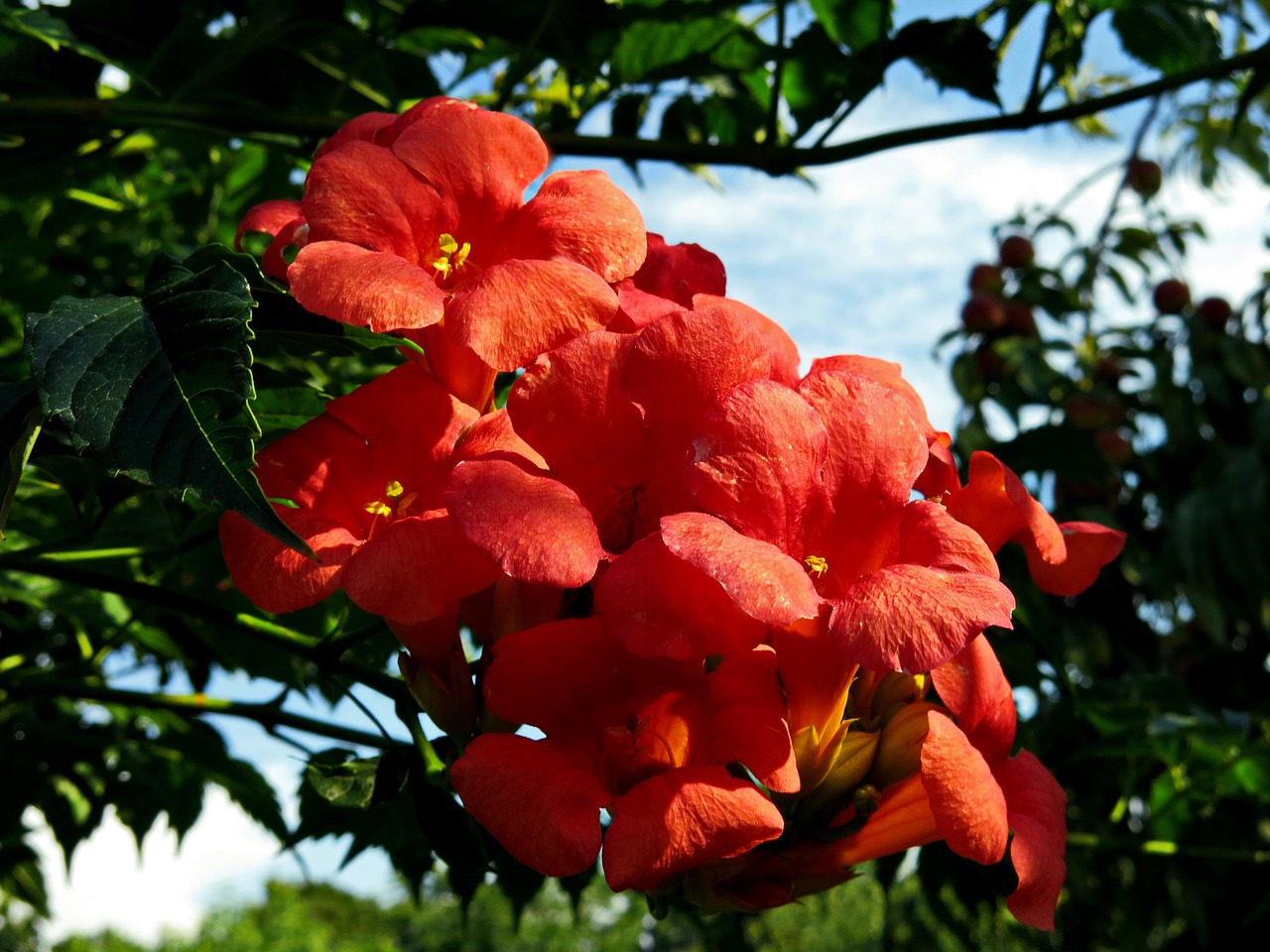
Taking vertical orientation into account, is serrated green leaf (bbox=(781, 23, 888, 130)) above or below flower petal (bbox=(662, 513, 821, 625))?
above

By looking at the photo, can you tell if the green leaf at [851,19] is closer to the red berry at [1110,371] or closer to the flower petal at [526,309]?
the flower petal at [526,309]

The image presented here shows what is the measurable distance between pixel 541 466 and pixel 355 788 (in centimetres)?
43

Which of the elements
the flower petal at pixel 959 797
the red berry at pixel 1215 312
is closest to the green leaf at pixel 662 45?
the flower petal at pixel 959 797

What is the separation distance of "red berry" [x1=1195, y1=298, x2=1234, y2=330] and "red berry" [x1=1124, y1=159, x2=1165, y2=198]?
0.70 metres

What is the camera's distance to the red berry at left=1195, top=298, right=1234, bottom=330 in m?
5.45

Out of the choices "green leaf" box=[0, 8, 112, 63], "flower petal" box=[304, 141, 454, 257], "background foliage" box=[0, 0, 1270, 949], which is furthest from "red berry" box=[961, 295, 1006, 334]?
"flower petal" box=[304, 141, 454, 257]

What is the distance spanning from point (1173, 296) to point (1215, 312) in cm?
27

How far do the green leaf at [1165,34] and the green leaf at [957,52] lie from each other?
15.0 inches

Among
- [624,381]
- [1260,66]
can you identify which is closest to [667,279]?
[624,381]

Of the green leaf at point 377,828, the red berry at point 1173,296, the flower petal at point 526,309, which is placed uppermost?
the flower petal at point 526,309

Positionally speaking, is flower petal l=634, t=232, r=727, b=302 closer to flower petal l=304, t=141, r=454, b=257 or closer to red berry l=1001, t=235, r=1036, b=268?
flower petal l=304, t=141, r=454, b=257

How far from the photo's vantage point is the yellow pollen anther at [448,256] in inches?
47.2

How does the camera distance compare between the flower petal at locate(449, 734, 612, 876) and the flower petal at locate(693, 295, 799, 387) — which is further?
the flower petal at locate(693, 295, 799, 387)

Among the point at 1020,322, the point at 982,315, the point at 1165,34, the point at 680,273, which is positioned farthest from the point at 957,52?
the point at 1020,322
